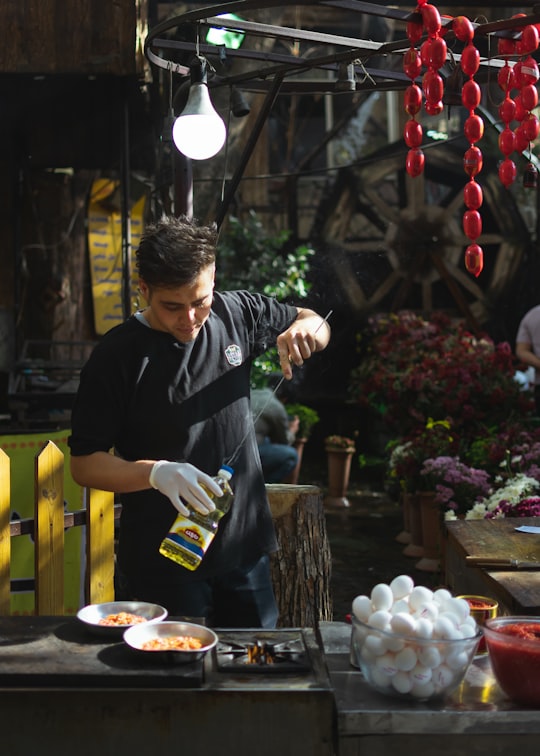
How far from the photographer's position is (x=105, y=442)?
307 cm

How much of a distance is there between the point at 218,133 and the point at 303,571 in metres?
2.21

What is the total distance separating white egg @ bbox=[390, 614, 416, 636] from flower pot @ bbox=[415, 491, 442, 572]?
5128mm

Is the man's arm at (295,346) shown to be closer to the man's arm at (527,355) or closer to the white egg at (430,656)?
the white egg at (430,656)

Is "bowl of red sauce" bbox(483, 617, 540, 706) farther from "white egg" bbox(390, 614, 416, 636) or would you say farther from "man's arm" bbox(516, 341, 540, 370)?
"man's arm" bbox(516, 341, 540, 370)

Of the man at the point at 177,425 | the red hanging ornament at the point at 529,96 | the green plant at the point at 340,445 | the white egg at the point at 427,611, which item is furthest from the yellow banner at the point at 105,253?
the white egg at the point at 427,611

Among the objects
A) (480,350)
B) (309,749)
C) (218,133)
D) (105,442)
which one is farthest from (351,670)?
(480,350)

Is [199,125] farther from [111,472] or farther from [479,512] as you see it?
[479,512]

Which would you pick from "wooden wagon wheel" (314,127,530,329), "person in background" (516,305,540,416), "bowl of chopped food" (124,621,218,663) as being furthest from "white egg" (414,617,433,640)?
"wooden wagon wheel" (314,127,530,329)

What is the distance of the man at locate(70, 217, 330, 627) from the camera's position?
120 inches

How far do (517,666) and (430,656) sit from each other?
247 mm

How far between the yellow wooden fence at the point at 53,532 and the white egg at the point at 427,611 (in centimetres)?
215

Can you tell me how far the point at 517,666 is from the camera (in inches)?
91.7

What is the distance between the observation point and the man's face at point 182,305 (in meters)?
3.05

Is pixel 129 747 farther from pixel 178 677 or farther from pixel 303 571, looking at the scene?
pixel 303 571
